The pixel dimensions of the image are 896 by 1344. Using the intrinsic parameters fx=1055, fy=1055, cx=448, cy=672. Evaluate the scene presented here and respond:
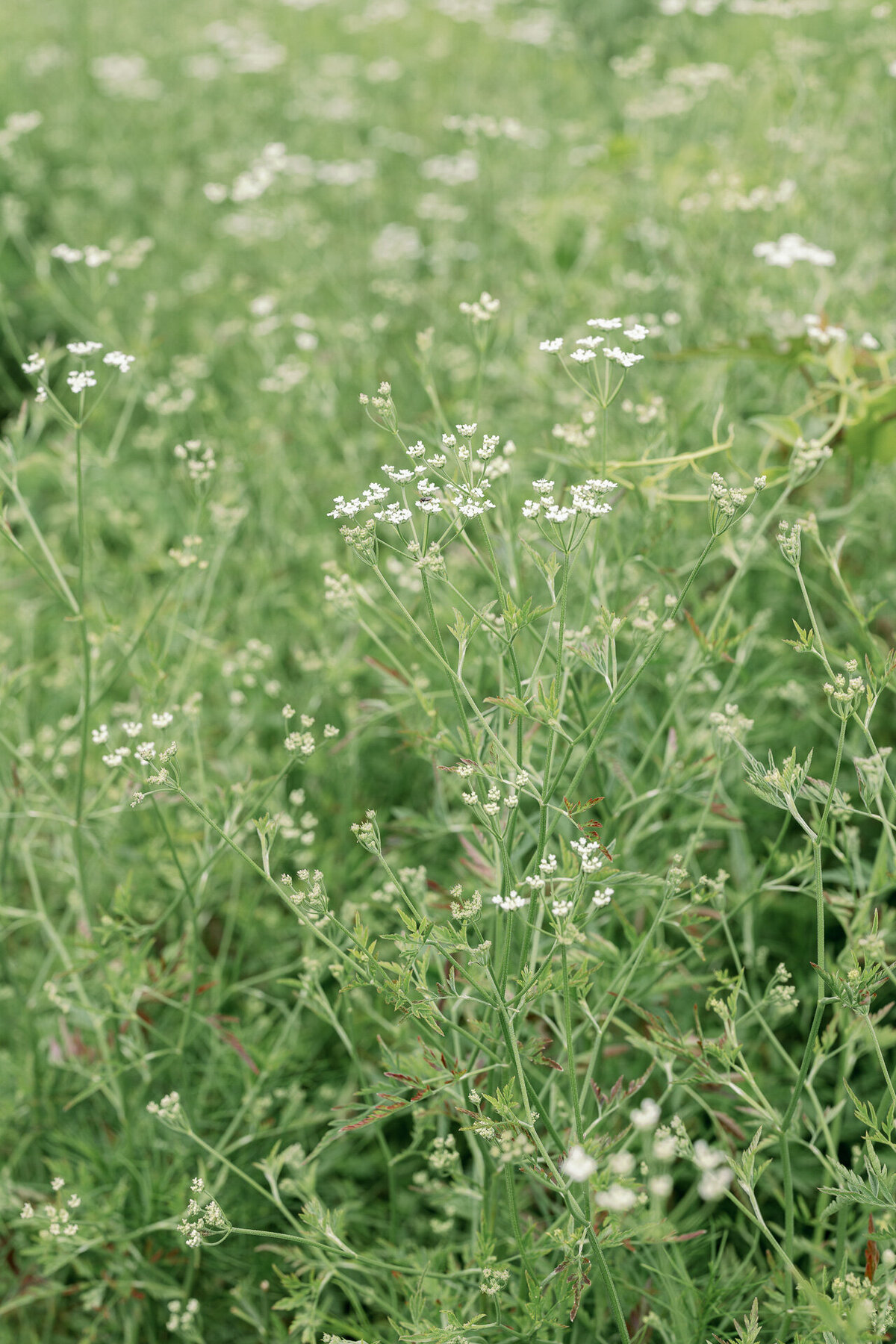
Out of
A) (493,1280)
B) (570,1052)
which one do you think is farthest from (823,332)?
(493,1280)

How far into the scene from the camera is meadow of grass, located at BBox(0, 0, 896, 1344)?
5.44ft

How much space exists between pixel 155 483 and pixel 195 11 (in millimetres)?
6286

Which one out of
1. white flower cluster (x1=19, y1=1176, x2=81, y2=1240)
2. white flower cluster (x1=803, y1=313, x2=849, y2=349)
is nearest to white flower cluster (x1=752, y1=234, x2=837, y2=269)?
white flower cluster (x1=803, y1=313, x2=849, y2=349)

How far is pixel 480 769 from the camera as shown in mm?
1579

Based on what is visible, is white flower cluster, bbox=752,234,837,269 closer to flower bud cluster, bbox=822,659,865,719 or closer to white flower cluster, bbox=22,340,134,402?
flower bud cluster, bbox=822,659,865,719

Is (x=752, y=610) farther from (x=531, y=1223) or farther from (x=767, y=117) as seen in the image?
(x=767, y=117)

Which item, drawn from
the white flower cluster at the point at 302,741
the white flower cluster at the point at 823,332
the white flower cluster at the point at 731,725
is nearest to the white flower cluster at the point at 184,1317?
the white flower cluster at the point at 302,741

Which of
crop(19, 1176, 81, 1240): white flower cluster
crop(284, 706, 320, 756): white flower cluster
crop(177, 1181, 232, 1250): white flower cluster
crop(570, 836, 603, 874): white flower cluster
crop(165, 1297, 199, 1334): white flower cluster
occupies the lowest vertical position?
crop(165, 1297, 199, 1334): white flower cluster

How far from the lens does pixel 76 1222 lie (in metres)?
1.88

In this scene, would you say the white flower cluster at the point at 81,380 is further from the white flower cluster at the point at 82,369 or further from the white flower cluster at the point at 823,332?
the white flower cluster at the point at 823,332

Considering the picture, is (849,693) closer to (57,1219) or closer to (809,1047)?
(809,1047)

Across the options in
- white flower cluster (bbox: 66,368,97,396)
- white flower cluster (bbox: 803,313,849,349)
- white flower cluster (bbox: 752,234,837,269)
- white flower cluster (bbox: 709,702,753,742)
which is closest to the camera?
white flower cluster (bbox: 709,702,753,742)

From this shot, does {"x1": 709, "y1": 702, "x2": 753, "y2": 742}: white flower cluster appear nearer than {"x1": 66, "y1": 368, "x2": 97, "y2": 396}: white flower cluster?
Yes

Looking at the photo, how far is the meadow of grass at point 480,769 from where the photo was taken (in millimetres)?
1657
